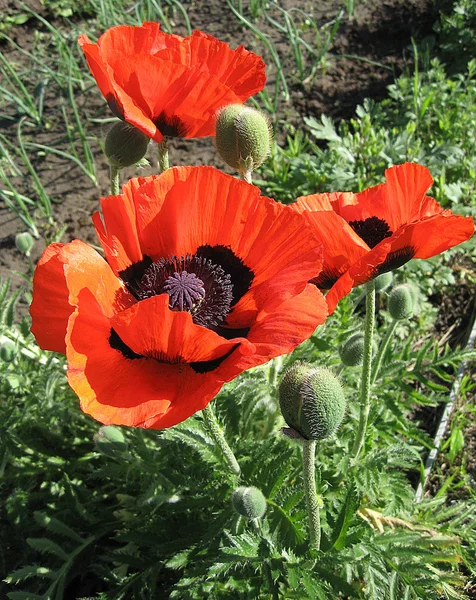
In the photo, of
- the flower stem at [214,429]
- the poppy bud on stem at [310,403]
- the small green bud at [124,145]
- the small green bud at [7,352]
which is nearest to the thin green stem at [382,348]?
the flower stem at [214,429]

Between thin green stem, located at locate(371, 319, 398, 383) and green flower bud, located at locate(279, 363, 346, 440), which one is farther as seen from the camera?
thin green stem, located at locate(371, 319, 398, 383)

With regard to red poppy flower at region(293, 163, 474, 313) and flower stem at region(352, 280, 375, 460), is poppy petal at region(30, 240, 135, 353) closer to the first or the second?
red poppy flower at region(293, 163, 474, 313)

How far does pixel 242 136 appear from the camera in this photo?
156cm

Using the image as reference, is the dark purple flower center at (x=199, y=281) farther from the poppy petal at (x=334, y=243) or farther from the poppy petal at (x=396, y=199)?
the poppy petal at (x=396, y=199)

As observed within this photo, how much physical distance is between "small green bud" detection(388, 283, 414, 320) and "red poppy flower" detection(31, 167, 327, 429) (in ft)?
2.29

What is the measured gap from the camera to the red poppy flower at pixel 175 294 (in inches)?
43.9

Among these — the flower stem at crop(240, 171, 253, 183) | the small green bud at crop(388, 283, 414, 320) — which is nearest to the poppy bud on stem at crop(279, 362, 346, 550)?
the flower stem at crop(240, 171, 253, 183)

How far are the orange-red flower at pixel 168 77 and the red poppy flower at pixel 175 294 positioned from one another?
289mm

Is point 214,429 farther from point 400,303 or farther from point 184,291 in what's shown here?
point 400,303

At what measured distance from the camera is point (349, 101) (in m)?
4.86

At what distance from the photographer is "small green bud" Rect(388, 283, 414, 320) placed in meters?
1.94

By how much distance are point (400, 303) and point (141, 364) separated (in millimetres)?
993

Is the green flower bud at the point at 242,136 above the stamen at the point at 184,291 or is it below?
above

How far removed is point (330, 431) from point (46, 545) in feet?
4.22
